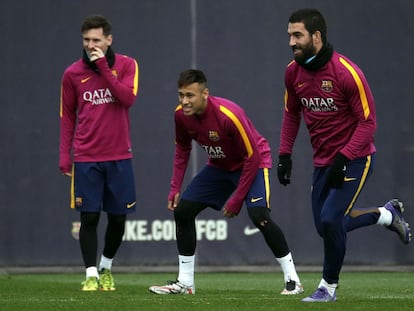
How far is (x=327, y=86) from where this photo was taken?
851cm

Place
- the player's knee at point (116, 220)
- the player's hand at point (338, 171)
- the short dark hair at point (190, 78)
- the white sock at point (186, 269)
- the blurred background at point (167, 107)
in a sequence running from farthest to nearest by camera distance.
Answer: the blurred background at point (167, 107) → the player's knee at point (116, 220) → the white sock at point (186, 269) → the short dark hair at point (190, 78) → the player's hand at point (338, 171)

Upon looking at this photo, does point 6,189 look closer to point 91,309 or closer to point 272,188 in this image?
point 272,188

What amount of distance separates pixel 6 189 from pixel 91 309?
606 centimetres

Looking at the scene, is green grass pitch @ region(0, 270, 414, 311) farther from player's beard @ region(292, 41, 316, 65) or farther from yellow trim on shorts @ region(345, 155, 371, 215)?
player's beard @ region(292, 41, 316, 65)

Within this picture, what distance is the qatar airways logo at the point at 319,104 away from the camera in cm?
854

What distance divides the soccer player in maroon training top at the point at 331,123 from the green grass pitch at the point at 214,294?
473 millimetres

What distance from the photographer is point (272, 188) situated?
44.7ft

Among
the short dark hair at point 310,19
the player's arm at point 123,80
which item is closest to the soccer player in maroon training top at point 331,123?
the short dark hair at point 310,19

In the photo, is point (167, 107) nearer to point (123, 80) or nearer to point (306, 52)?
point (123, 80)

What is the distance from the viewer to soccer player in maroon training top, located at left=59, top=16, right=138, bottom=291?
32.6 feet

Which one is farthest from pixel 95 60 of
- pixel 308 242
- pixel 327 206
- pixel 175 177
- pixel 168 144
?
pixel 308 242

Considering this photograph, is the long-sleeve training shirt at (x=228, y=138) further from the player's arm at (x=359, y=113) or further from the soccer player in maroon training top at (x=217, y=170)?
the player's arm at (x=359, y=113)

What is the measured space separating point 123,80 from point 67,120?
1.96 ft

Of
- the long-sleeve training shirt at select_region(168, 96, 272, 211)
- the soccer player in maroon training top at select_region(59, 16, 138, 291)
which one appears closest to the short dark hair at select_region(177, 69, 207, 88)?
the long-sleeve training shirt at select_region(168, 96, 272, 211)
